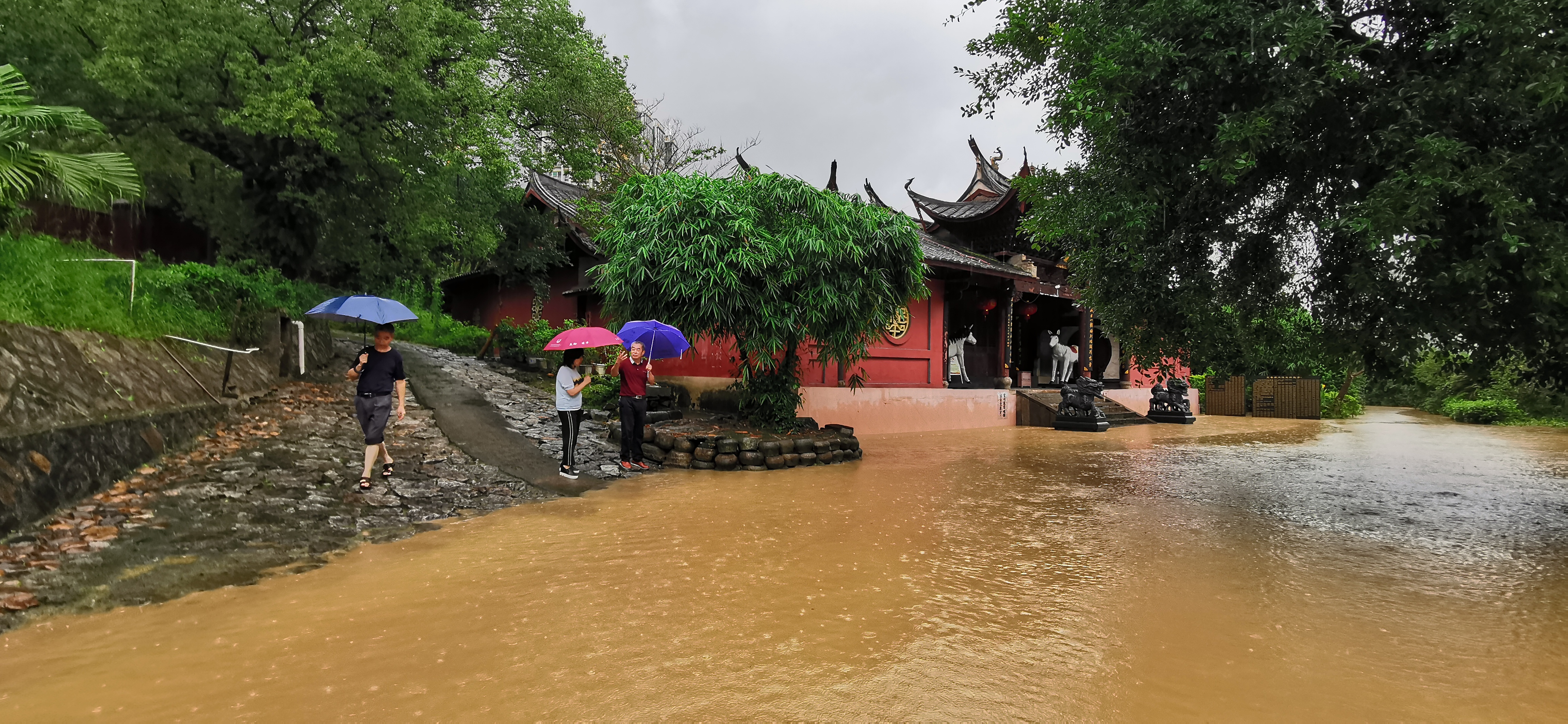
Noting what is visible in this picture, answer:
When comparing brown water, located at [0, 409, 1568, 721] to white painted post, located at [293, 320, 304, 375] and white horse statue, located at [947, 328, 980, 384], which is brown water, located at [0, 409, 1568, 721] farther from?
white horse statue, located at [947, 328, 980, 384]

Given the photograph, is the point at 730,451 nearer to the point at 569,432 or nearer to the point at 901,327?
the point at 569,432

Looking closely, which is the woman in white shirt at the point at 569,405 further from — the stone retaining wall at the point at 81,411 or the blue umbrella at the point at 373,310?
the stone retaining wall at the point at 81,411

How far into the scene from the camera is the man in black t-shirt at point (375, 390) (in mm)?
6477

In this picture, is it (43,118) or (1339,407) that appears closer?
(43,118)

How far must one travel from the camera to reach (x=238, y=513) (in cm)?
552

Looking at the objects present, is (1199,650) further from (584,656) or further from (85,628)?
(85,628)

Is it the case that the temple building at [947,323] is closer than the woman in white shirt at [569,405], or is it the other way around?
the woman in white shirt at [569,405]

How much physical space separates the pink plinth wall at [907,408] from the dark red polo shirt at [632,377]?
2.94m

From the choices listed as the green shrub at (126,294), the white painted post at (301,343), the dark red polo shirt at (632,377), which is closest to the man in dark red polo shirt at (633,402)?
the dark red polo shirt at (632,377)

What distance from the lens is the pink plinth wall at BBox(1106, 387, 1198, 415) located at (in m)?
19.8

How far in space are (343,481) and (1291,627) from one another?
7577 mm

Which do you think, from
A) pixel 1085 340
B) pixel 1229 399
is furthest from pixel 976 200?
pixel 1229 399

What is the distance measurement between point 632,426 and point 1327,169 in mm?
7718

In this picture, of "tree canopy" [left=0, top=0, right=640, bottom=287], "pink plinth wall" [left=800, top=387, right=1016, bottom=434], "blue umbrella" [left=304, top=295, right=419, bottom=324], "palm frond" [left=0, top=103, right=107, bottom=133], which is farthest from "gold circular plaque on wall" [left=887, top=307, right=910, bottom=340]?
"palm frond" [left=0, top=103, right=107, bottom=133]
